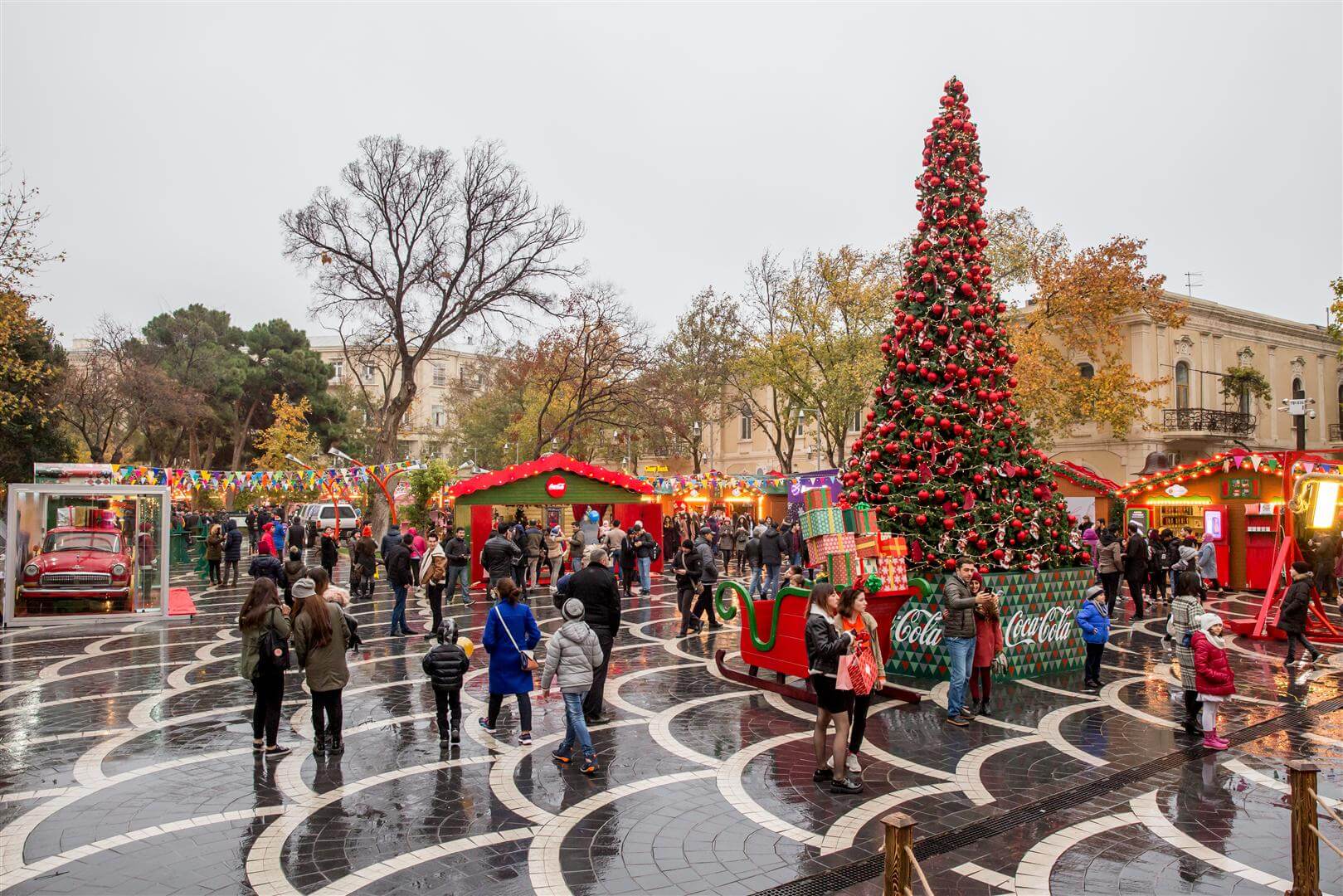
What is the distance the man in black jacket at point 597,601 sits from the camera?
860 centimetres

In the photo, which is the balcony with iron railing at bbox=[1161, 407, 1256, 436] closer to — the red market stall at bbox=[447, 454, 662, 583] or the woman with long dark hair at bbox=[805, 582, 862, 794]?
the red market stall at bbox=[447, 454, 662, 583]

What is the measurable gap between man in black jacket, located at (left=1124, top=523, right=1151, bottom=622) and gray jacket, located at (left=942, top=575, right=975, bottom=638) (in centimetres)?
883

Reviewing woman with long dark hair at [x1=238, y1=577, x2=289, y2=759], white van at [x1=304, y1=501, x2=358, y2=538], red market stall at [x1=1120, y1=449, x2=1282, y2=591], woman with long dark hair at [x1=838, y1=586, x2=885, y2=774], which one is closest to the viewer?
woman with long dark hair at [x1=838, y1=586, x2=885, y2=774]

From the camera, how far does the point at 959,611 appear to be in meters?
8.76

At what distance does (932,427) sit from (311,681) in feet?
24.9

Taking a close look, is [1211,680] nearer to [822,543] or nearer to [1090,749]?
[1090,749]

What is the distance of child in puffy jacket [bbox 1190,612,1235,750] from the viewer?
25.7ft

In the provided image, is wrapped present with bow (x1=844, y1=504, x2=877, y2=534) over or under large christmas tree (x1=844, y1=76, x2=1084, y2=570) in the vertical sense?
under

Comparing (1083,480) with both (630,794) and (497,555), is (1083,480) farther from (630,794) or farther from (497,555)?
(630,794)

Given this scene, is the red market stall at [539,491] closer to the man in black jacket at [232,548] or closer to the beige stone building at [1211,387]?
the man in black jacket at [232,548]

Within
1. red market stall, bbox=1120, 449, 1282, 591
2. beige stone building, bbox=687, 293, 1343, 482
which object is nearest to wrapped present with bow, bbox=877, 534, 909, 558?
red market stall, bbox=1120, 449, 1282, 591

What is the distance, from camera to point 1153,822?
6223 mm

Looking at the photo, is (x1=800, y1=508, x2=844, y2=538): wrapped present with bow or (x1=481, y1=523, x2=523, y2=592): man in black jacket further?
(x1=481, y1=523, x2=523, y2=592): man in black jacket

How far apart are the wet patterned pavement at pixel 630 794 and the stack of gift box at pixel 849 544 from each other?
4.84 feet
